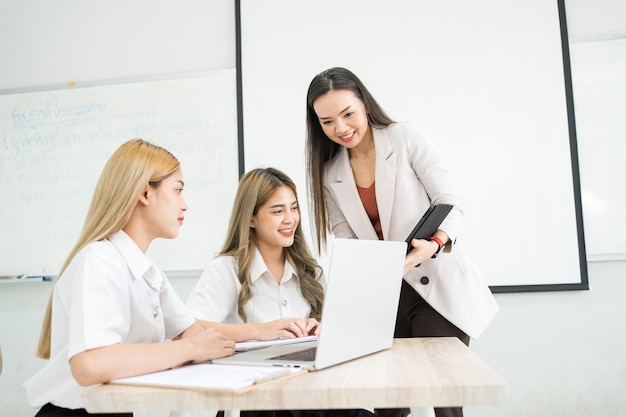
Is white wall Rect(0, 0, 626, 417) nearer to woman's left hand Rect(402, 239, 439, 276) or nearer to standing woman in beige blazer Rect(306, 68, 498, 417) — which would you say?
Result: standing woman in beige blazer Rect(306, 68, 498, 417)

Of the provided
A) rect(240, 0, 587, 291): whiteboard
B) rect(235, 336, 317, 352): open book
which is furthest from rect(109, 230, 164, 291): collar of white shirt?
rect(240, 0, 587, 291): whiteboard

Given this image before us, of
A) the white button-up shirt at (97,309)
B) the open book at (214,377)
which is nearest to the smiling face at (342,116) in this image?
the white button-up shirt at (97,309)

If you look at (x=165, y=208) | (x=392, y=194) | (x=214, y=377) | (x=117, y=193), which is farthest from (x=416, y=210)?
(x=214, y=377)

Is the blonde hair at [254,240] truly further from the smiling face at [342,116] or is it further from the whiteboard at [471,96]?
the whiteboard at [471,96]

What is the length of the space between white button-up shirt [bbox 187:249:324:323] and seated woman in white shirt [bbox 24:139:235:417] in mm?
347

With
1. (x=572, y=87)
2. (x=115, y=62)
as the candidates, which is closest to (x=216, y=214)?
(x=115, y=62)

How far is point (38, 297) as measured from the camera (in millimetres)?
2926

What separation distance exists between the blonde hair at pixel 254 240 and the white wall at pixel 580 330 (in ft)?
3.67

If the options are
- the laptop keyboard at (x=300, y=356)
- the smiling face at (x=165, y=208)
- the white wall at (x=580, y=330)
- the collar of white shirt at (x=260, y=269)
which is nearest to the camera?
the laptop keyboard at (x=300, y=356)

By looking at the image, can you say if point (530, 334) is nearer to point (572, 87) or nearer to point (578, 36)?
point (572, 87)

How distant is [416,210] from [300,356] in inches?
29.5

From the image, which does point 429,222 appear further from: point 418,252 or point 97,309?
point 97,309

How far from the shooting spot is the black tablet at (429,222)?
1359 mm

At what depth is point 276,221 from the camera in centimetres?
180
